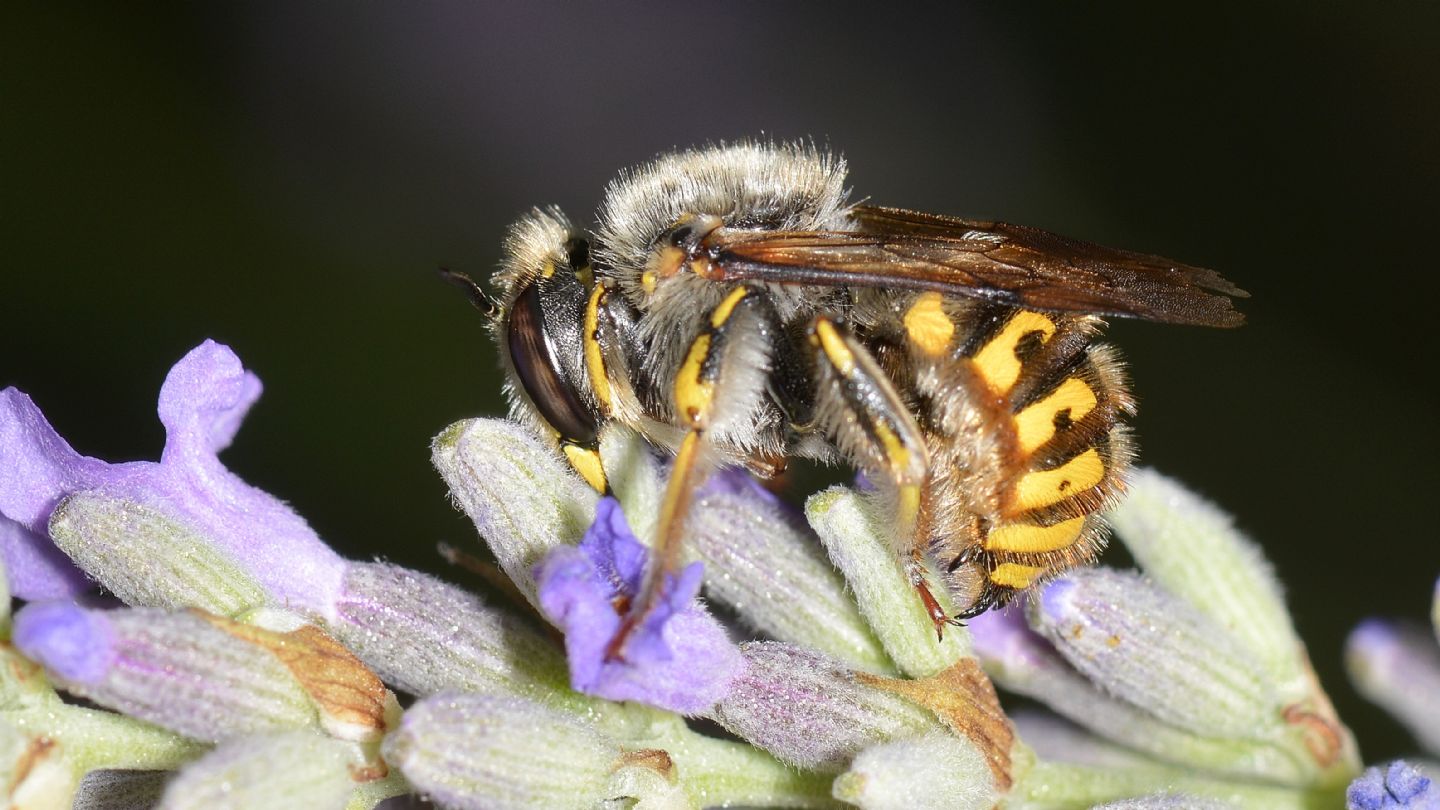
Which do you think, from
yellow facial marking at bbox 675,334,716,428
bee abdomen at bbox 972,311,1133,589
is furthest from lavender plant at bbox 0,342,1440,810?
bee abdomen at bbox 972,311,1133,589

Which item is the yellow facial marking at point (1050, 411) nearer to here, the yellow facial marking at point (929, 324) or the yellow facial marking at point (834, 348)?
the yellow facial marking at point (929, 324)

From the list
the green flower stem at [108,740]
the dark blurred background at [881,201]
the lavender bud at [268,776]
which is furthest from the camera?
the dark blurred background at [881,201]

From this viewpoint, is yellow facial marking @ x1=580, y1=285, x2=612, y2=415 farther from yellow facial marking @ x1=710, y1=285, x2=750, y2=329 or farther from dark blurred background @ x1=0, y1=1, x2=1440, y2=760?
dark blurred background @ x1=0, y1=1, x2=1440, y2=760

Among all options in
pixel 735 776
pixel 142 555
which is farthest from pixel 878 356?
pixel 142 555

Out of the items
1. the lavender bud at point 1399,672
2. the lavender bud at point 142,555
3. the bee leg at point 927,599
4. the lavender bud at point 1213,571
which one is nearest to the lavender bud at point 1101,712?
the lavender bud at point 1213,571

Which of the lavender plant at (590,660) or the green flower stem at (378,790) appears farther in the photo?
the green flower stem at (378,790)

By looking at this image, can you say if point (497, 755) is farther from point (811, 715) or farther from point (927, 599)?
point (927, 599)
